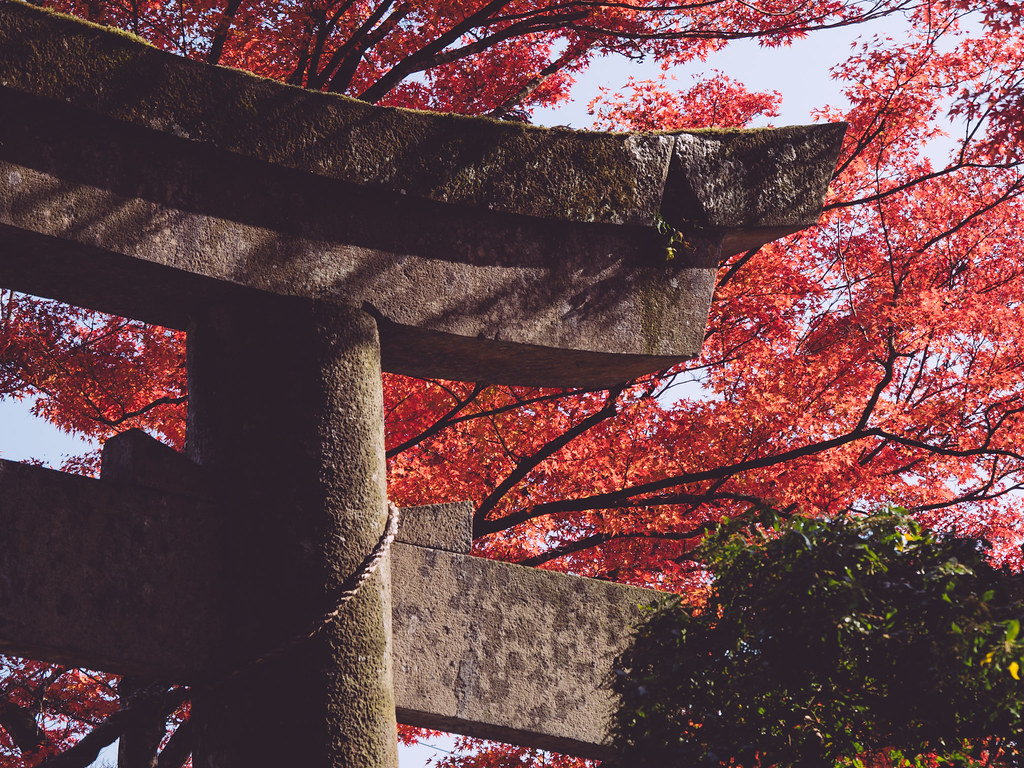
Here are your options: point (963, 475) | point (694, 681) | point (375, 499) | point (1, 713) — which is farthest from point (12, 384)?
point (963, 475)

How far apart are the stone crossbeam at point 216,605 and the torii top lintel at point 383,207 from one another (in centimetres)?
79

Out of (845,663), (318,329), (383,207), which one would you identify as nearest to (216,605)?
(318,329)

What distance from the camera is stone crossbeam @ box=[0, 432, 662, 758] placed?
3240mm

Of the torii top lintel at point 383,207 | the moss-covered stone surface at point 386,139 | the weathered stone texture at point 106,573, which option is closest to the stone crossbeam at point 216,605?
the weathered stone texture at point 106,573

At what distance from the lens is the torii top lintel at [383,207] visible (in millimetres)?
3508

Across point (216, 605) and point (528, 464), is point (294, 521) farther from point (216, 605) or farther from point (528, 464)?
point (528, 464)

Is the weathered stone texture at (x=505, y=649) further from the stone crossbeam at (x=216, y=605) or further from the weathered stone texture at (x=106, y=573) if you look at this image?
the weathered stone texture at (x=106, y=573)

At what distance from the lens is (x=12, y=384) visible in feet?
26.8

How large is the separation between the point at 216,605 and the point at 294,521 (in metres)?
0.46

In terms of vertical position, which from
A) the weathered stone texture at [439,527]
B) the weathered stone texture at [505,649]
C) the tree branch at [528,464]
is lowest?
the weathered stone texture at [505,649]

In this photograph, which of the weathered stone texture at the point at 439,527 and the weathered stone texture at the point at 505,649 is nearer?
the weathered stone texture at the point at 505,649

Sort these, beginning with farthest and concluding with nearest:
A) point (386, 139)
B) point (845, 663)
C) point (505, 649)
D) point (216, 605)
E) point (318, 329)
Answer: point (505, 649) < point (386, 139) < point (318, 329) < point (216, 605) < point (845, 663)

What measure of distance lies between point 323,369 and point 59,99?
1463 millimetres

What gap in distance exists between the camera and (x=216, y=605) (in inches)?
140
